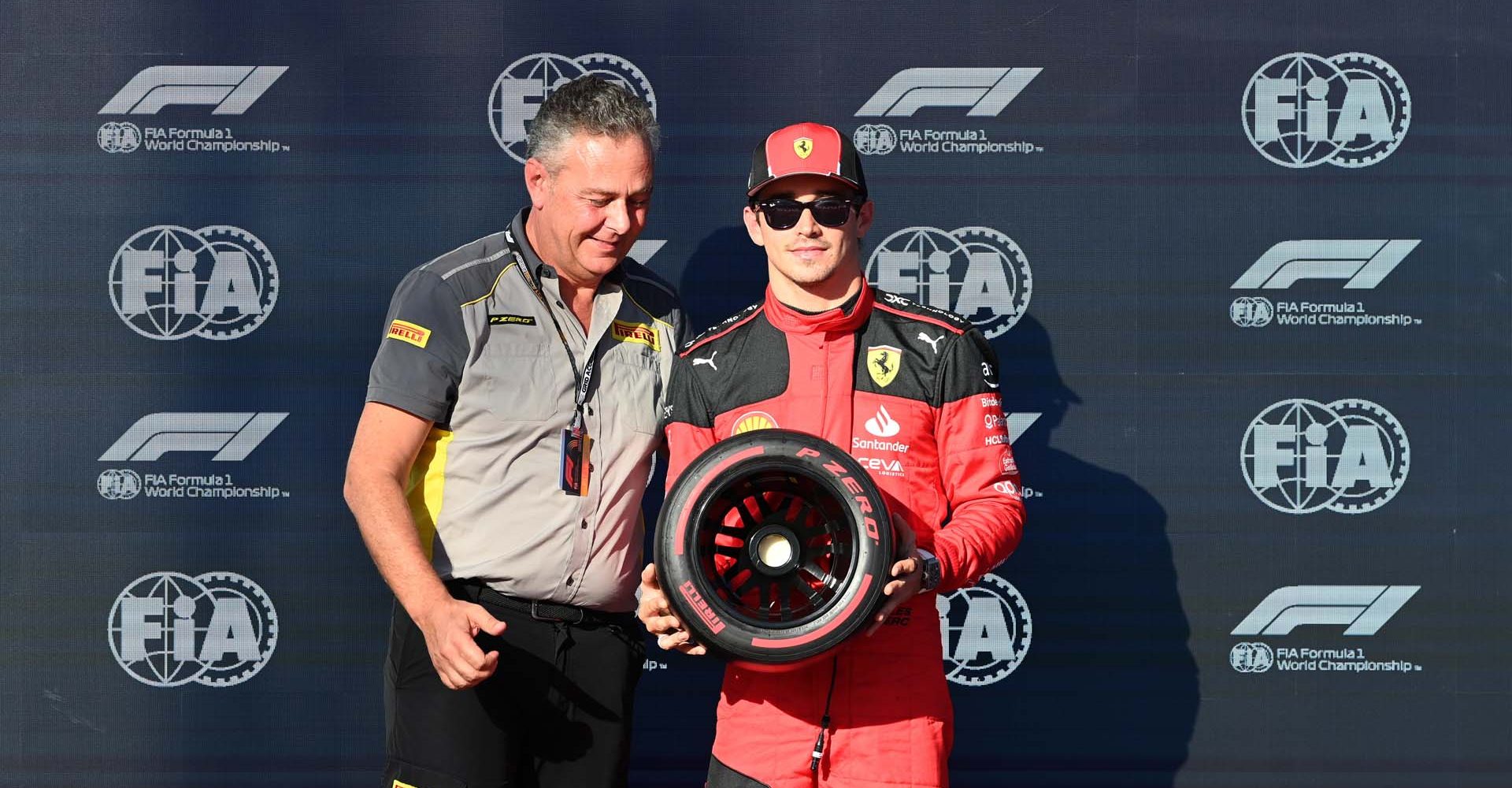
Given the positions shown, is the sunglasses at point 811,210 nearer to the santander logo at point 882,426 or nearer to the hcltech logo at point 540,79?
the santander logo at point 882,426

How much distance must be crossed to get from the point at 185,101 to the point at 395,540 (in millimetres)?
1546

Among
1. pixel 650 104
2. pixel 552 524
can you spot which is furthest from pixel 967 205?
pixel 552 524

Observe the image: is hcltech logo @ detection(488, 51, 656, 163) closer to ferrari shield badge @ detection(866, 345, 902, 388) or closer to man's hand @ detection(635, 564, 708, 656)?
ferrari shield badge @ detection(866, 345, 902, 388)

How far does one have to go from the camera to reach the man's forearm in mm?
2037

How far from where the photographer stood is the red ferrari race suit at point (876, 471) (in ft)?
6.29

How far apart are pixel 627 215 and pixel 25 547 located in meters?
1.85

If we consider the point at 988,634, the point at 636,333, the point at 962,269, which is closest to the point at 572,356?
the point at 636,333

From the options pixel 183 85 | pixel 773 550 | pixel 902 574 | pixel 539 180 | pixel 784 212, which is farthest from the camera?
pixel 183 85

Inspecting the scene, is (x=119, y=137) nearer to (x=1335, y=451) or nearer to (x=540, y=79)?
(x=540, y=79)

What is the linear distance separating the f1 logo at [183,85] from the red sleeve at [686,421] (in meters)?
1.56

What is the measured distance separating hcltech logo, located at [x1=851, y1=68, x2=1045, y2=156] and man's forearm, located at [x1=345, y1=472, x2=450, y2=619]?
148cm

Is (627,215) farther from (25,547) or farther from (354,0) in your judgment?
(25,547)

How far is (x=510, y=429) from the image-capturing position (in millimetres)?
2201

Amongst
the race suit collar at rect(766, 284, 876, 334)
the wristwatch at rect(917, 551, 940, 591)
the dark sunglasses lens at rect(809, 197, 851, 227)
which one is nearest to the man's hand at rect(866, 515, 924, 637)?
the wristwatch at rect(917, 551, 940, 591)
